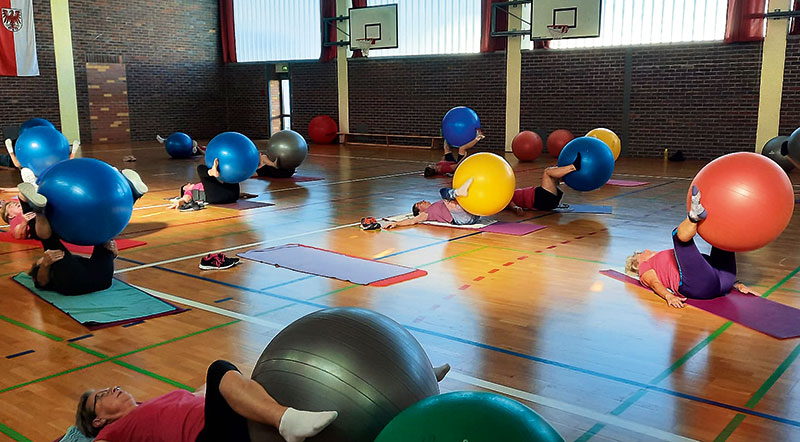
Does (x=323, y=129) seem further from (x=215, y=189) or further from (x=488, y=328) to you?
(x=488, y=328)

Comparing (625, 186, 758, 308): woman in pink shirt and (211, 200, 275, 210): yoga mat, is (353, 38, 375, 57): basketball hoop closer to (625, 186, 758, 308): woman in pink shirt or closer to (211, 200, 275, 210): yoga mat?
(211, 200, 275, 210): yoga mat

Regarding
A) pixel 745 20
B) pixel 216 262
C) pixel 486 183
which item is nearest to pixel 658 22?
pixel 745 20

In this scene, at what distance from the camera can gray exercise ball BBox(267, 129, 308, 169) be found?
1097 cm

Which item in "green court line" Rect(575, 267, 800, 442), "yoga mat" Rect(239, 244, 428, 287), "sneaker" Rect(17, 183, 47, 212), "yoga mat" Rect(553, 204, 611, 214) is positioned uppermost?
"sneaker" Rect(17, 183, 47, 212)

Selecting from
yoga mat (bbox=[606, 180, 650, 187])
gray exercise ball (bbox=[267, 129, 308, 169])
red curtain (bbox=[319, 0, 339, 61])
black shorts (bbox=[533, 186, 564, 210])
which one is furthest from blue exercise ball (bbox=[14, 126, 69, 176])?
red curtain (bbox=[319, 0, 339, 61])

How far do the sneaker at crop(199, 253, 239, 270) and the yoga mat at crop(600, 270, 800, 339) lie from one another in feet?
11.3

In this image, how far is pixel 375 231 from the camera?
23.2 feet

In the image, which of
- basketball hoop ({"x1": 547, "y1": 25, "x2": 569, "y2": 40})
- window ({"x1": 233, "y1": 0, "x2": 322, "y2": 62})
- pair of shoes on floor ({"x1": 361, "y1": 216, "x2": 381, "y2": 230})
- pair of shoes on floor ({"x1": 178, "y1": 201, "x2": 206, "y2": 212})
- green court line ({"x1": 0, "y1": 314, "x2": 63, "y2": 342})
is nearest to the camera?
green court line ({"x1": 0, "y1": 314, "x2": 63, "y2": 342})

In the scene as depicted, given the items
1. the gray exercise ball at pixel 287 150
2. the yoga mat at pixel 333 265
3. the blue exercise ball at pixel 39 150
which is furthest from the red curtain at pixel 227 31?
the yoga mat at pixel 333 265

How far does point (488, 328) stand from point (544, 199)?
4089mm

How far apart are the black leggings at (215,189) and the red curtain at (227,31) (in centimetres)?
1341

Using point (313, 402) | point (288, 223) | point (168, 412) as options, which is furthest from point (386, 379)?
point (288, 223)

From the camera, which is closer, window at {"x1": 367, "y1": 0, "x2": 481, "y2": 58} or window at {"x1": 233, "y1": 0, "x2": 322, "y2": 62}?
window at {"x1": 367, "y1": 0, "x2": 481, "y2": 58}

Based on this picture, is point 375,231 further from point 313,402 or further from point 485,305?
point 313,402
